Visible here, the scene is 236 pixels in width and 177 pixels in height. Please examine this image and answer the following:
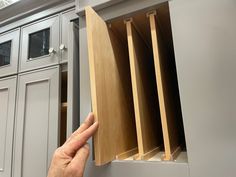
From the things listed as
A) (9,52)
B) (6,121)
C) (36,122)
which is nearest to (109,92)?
(36,122)

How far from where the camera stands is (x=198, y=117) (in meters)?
0.56

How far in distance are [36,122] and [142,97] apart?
0.61 metres

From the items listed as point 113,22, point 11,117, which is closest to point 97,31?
point 113,22

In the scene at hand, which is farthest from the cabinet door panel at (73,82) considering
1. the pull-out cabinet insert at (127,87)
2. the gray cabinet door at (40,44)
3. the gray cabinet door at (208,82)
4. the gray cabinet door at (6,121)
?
the gray cabinet door at (6,121)

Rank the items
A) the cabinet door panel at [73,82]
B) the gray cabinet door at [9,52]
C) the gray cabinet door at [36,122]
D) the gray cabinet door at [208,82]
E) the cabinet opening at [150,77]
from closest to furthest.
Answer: the gray cabinet door at [208,82], the cabinet opening at [150,77], the cabinet door panel at [73,82], the gray cabinet door at [36,122], the gray cabinet door at [9,52]

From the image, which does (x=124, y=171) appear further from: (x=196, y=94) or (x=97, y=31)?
(x=97, y=31)

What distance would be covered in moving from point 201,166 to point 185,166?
4 cm

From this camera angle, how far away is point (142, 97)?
75 centimetres

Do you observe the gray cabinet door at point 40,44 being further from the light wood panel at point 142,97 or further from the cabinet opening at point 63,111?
the light wood panel at point 142,97

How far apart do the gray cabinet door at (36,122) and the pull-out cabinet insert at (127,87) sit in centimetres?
39

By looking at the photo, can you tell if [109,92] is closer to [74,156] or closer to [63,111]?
[74,156]

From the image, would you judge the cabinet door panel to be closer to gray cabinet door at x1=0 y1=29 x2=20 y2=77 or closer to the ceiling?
the ceiling

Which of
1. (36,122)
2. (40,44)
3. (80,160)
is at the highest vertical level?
(40,44)

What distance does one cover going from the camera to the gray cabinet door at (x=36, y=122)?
1.00 metres
